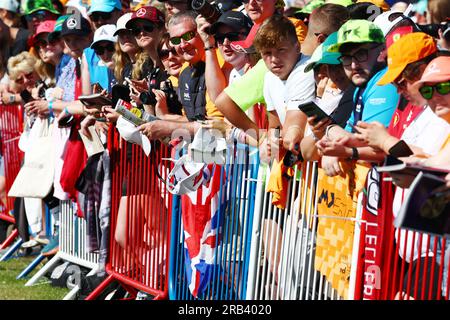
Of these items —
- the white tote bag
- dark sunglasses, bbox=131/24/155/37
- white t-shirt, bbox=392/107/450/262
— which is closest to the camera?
white t-shirt, bbox=392/107/450/262

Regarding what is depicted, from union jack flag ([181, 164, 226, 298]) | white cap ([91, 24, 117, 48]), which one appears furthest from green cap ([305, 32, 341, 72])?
white cap ([91, 24, 117, 48])

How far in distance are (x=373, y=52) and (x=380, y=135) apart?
969 mm

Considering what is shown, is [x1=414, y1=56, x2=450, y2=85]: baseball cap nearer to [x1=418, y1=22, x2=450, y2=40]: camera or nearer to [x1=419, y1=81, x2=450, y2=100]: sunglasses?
[x1=419, y1=81, x2=450, y2=100]: sunglasses

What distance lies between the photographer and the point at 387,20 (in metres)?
6.92

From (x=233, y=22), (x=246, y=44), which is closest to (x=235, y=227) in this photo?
(x=246, y=44)

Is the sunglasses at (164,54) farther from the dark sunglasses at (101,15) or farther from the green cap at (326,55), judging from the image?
the green cap at (326,55)

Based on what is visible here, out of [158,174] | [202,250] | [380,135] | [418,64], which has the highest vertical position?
[418,64]

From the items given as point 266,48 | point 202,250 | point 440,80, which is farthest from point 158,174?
point 440,80

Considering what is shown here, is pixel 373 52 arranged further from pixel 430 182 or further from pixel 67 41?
pixel 67 41

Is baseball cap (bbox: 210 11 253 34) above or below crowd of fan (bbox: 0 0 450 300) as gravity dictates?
above

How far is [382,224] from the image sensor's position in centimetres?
537

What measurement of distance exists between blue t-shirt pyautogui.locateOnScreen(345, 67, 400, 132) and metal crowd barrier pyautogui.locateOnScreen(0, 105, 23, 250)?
655 centimetres

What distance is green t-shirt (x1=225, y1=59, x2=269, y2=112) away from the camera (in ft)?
23.4

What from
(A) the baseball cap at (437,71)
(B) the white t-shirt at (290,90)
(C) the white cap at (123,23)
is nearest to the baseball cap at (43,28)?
(C) the white cap at (123,23)
